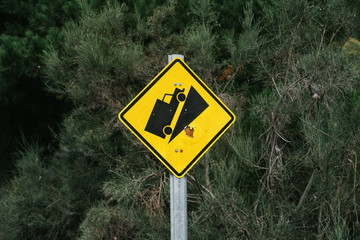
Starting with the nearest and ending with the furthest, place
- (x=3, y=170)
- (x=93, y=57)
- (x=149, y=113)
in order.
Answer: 1. (x=149, y=113)
2. (x=93, y=57)
3. (x=3, y=170)

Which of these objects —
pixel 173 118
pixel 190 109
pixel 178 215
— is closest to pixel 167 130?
pixel 173 118

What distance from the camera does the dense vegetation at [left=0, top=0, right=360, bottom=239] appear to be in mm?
3988

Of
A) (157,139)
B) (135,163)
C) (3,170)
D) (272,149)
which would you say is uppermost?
(157,139)

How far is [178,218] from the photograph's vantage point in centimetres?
259

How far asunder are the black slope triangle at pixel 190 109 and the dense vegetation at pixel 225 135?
1357 millimetres

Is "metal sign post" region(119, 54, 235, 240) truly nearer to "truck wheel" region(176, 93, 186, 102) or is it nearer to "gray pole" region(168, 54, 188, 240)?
"truck wheel" region(176, 93, 186, 102)

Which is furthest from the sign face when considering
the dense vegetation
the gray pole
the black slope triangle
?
the dense vegetation

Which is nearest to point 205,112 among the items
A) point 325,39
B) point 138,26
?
point 325,39

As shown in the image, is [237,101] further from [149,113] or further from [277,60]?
[149,113]

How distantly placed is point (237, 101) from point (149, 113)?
2802mm

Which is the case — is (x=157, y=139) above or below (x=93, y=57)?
above

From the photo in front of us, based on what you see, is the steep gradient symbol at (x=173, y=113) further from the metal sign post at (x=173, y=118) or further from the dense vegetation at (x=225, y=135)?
the dense vegetation at (x=225, y=135)

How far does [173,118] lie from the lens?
283 centimetres

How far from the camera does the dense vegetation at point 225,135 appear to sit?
3988 mm
